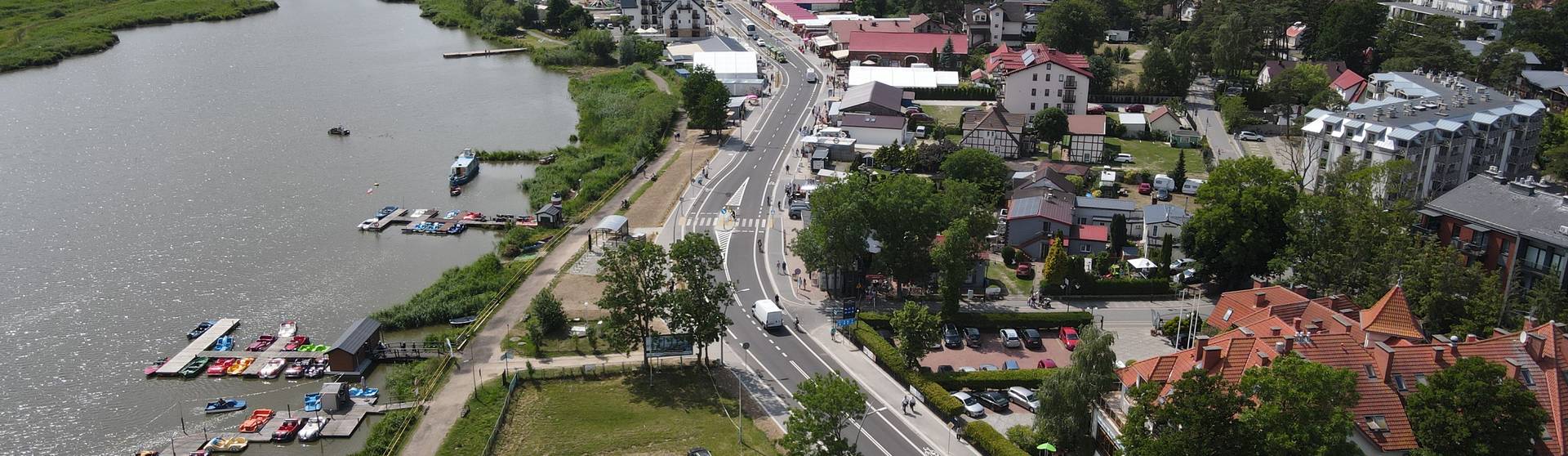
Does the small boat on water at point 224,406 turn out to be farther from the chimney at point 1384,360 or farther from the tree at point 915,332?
the chimney at point 1384,360

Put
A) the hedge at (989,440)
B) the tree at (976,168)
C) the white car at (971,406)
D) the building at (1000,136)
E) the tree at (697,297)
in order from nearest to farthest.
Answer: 1. the hedge at (989,440)
2. the white car at (971,406)
3. the tree at (697,297)
4. the tree at (976,168)
5. the building at (1000,136)

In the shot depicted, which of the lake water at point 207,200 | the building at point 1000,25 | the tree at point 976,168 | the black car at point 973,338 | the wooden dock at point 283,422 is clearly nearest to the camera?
the wooden dock at point 283,422

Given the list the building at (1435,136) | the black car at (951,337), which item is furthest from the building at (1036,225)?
the building at (1435,136)

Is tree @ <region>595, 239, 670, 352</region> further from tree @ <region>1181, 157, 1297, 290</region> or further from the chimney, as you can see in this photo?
tree @ <region>1181, 157, 1297, 290</region>

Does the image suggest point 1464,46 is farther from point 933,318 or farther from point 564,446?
point 564,446

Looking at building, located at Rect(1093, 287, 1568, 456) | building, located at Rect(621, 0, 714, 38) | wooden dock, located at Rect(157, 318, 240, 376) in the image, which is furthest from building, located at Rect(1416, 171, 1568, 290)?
building, located at Rect(621, 0, 714, 38)

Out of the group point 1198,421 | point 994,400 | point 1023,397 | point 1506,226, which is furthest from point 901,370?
point 1506,226
